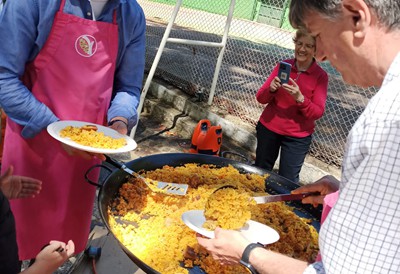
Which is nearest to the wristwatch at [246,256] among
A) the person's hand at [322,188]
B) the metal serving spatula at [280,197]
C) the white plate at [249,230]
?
the white plate at [249,230]

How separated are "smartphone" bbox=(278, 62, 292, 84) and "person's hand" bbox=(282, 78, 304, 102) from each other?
0.15ft

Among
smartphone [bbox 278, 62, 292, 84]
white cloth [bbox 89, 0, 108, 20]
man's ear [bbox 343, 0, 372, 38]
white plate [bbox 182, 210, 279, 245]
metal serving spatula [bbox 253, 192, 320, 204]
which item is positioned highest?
man's ear [bbox 343, 0, 372, 38]

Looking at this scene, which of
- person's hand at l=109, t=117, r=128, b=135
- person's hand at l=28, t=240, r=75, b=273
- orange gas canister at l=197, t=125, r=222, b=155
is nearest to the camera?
person's hand at l=28, t=240, r=75, b=273

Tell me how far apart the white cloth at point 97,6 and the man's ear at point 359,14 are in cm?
123

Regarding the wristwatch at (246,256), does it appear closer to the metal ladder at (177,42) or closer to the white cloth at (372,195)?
the white cloth at (372,195)

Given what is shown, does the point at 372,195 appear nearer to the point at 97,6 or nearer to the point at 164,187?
the point at 164,187

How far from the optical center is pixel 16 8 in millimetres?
1574

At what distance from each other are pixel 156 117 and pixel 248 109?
4.54 feet

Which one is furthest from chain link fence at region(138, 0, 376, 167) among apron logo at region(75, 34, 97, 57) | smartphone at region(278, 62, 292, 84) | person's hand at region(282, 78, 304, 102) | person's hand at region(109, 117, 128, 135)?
apron logo at region(75, 34, 97, 57)

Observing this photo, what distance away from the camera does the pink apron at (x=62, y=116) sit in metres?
1.74

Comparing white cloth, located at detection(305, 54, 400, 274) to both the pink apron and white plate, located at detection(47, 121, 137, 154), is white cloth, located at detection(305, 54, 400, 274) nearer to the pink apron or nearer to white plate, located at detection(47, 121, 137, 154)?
white plate, located at detection(47, 121, 137, 154)

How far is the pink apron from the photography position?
1741 mm

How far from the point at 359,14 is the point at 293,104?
225 centimetres

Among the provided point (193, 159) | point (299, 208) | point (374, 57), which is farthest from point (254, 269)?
point (193, 159)
